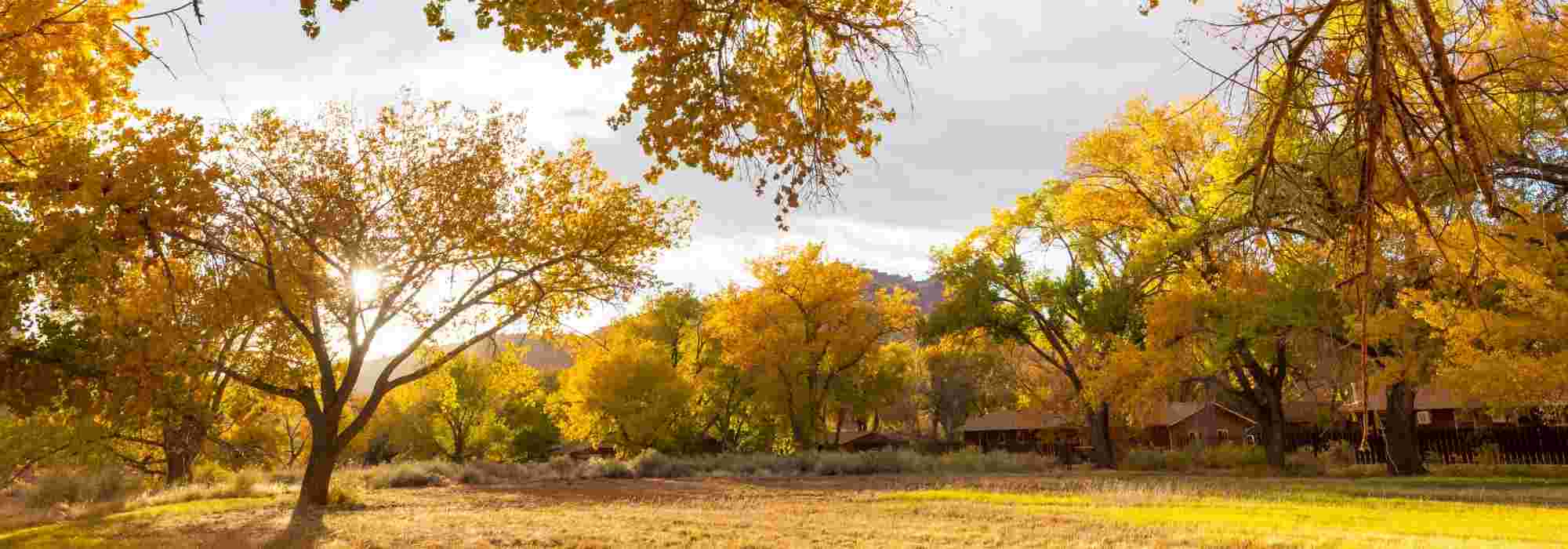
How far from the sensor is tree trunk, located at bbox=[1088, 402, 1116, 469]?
113 feet

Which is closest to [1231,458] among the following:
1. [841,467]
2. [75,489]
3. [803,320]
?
[841,467]

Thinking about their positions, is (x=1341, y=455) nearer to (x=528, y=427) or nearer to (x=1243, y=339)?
(x=1243, y=339)

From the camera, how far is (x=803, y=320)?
41.9 meters

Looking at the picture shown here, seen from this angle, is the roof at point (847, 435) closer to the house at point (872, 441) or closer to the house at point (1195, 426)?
the house at point (872, 441)

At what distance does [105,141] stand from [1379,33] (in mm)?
13372

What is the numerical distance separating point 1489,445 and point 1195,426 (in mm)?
29287

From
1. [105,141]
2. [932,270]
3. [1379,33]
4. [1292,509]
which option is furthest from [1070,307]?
[1379,33]

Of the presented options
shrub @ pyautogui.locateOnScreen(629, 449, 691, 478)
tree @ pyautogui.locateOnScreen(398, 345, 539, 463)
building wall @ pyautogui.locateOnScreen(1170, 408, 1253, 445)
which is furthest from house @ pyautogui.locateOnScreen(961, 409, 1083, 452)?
tree @ pyautogui.locateOnScreen(398, 345, 539, 463)

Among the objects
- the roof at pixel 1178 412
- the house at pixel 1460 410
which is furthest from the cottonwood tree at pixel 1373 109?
the roof at pixel 1178 412

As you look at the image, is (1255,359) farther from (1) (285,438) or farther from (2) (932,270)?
(1) (285,438)

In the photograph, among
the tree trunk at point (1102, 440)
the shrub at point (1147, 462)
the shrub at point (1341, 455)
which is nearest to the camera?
the shrub at point (1341, 455)

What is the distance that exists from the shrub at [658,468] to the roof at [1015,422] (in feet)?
83.5

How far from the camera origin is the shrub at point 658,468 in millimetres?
31750

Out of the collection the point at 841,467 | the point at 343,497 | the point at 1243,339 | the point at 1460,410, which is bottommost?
the point at 343,497
